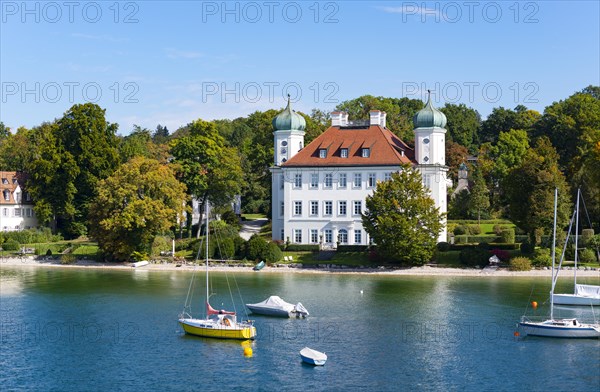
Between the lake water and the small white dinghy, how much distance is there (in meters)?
0.41

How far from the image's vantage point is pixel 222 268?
77.6 metres

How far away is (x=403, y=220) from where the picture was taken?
7294 centimetres

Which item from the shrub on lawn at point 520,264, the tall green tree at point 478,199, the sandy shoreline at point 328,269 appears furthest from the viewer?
the tall green tree at point 478,199

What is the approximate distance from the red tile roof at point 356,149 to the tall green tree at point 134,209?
12368mm

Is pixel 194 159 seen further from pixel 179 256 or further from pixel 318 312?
pixel 318 312

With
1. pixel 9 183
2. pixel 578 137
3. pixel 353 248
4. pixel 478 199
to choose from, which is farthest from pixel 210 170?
pixel 578 137

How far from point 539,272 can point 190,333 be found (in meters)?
36.4

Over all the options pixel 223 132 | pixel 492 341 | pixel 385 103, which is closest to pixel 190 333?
pixel 492 341

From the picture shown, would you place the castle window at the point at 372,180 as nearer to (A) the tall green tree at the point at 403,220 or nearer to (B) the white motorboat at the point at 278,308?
(A) the tall green tree at the point at 403,220

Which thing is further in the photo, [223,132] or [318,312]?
[223,132]

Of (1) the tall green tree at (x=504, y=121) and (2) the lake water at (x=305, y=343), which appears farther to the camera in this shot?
(1) the tall green tree at (x=504, y=121)

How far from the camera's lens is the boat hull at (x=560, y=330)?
46.8 meters

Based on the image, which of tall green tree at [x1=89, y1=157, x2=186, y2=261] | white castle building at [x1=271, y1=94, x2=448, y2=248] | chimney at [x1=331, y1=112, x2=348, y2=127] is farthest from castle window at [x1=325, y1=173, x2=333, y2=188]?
tall green tree at [x1=89, y1=157, x2=186, y2=261]

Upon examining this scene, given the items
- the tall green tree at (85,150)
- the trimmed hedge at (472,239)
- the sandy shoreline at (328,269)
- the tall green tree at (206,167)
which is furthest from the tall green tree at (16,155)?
the trimmed hedge at (472,239)
